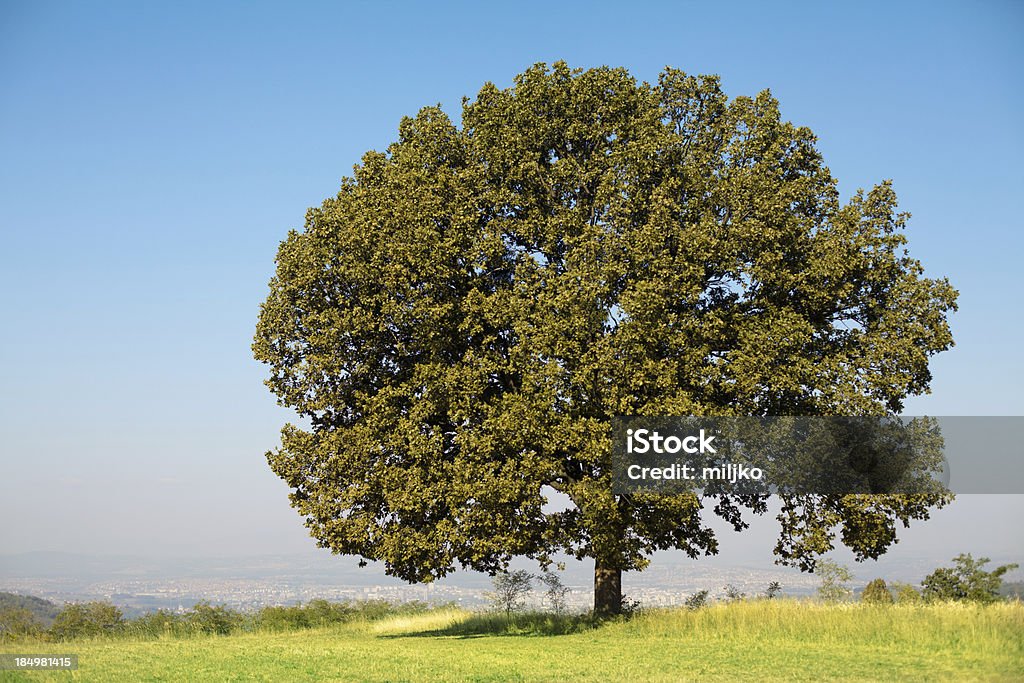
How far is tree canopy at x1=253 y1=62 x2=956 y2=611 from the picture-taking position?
28938 mm

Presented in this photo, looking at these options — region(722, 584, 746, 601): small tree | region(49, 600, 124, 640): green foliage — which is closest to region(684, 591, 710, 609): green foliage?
region(722, 584, 746, 601): small tree

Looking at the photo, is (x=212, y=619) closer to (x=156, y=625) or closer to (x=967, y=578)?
(x=156, y=625)

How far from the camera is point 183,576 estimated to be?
5659 inches

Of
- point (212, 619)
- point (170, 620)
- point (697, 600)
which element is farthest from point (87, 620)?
point (697, 600)

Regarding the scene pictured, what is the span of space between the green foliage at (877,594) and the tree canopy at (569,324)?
3.00 meters

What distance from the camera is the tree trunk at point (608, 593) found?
33.1 m

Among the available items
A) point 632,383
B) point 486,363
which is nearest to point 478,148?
point 486,363

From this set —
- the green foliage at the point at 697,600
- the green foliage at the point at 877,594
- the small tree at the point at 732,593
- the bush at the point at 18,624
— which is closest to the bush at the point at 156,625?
the bush at the point at 18,624

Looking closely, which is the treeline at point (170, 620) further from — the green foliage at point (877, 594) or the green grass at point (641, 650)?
the green foliage at point (877, 594)

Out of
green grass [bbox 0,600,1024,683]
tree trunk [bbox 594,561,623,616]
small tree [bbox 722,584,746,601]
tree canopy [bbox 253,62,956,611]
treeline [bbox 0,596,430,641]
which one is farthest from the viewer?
treeline [bbox 0,596,430,641]

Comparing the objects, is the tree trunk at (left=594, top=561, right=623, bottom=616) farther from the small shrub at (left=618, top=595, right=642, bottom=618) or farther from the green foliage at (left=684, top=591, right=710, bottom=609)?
the green foliage at (left=684, top=591, right=710, bottom=609)

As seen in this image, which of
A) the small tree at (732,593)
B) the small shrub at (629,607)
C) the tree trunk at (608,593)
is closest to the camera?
the small shrub at (629,607)

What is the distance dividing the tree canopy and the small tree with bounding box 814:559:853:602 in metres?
12.3

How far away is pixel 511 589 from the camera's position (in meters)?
38.0
